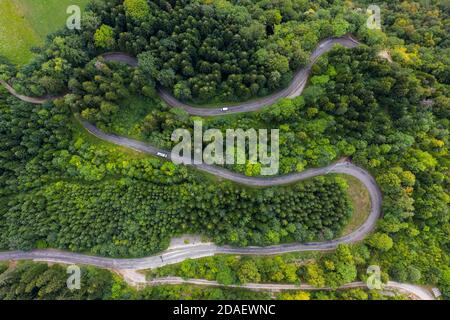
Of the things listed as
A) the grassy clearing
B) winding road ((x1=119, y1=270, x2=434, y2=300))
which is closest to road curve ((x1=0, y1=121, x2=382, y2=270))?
the grassy clearing

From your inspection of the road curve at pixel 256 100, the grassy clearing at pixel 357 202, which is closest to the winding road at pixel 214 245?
the grassy clearing at pixel 357 202

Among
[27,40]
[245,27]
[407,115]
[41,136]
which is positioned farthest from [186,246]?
[27,40]

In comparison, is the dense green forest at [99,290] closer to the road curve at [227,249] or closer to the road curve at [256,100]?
the road curve at [227,249]

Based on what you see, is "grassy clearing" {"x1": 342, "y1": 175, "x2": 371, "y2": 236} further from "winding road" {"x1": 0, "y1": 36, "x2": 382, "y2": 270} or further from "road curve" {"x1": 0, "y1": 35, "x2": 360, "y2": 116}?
"road curve" {"x1": 0, "y1": 35, "x2": 360, "y2": 116}

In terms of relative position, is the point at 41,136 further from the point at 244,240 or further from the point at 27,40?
the point at 244,240

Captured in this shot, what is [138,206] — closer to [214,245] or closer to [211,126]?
[214,245]
